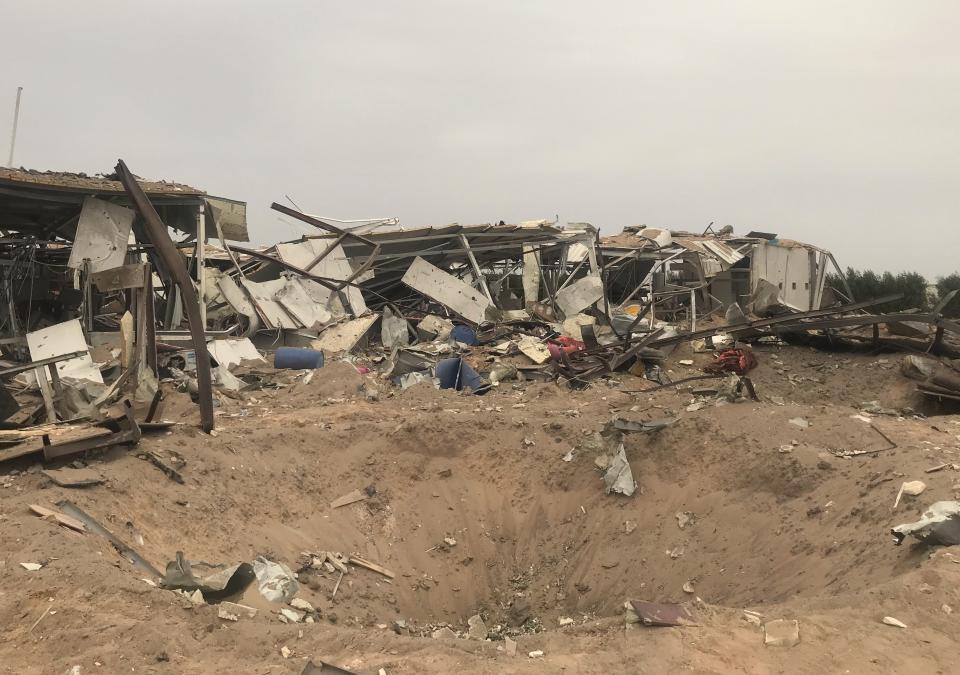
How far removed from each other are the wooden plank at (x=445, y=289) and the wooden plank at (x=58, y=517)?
1124 centimetres

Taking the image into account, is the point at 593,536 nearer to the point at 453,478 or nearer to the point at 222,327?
the point at 453,478

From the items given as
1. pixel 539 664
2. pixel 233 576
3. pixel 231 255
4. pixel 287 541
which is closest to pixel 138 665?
pixel 233 576

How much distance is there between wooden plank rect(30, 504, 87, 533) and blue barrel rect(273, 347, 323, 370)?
22.1 ft

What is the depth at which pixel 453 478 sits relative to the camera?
7270 millimetres

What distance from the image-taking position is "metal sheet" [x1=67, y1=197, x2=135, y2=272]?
1095 centimetres

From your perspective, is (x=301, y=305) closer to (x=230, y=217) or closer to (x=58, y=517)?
(x=230, y=217)

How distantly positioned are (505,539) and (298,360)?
220 inches

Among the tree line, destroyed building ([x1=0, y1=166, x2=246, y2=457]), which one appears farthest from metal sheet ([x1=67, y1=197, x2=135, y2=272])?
the tree line

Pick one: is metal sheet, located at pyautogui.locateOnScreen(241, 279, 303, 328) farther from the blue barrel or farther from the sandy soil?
the sandy soil

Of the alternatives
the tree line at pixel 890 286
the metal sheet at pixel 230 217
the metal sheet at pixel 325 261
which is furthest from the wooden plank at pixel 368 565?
the tree line at pixel 890 286

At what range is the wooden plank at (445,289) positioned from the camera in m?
15.5

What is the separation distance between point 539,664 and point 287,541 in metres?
3.09

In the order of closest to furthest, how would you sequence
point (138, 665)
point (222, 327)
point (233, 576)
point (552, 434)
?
point (138, 665), point (233, 576), point (552, 434), point (222, 327)

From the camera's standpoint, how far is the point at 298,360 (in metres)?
11.3
